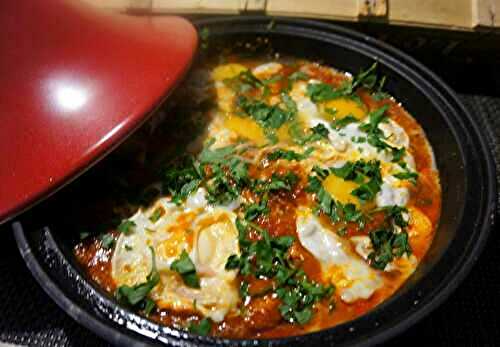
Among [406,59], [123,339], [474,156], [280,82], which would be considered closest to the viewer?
[123,339]

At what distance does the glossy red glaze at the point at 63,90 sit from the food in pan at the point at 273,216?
16.1 inches

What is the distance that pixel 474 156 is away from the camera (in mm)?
2053

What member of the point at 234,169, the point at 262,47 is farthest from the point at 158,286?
the point at 262,47

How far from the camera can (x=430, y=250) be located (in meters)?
1.97

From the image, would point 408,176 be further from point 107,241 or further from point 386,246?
point 107,241

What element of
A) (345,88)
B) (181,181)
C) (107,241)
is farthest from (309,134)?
(107,241)

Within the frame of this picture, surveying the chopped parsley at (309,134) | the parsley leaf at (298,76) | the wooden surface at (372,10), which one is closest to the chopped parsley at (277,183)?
the chopped parsley at (309,134)

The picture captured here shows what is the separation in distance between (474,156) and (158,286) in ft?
4.26

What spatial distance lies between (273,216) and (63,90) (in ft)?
2.91

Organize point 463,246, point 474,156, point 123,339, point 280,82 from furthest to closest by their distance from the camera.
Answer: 1. point 280,82
2. point 474,156
3. point 463,246
4. point 123,339

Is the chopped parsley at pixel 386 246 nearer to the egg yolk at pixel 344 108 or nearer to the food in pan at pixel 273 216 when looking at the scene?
the food in pan at pixel 273 216

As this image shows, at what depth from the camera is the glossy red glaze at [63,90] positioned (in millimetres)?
1729

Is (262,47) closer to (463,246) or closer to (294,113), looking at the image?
(294,113)

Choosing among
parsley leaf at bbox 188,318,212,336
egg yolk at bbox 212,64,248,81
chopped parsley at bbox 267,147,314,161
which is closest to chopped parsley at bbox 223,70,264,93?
egg yolk at bbox 212,64,248,81
